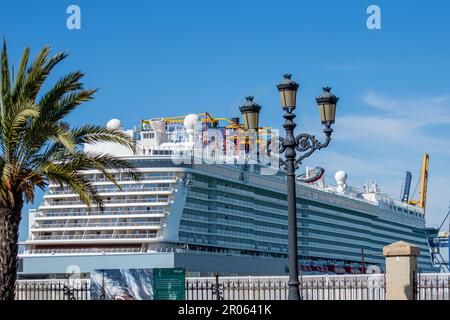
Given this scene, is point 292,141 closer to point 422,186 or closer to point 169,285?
point 169,285

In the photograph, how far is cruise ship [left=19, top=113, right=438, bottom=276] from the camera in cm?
6819

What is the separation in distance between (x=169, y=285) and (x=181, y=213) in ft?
149

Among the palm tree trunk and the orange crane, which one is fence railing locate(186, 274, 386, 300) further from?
the orange crane

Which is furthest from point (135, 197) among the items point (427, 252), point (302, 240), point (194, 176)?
point (427, 252)

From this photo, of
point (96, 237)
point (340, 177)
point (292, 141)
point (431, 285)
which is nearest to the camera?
point (292, 141)

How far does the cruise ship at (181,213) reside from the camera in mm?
68188

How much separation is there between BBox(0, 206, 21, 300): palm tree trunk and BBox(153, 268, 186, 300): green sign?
390 centimetres

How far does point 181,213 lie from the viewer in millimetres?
71125

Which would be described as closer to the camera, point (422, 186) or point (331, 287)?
point (331, 287)

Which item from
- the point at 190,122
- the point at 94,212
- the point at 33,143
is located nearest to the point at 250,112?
the point at 33,143

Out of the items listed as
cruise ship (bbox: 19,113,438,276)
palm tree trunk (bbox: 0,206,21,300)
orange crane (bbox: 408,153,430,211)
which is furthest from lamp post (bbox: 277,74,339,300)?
orange crane (bbox: 408,153,430,211)

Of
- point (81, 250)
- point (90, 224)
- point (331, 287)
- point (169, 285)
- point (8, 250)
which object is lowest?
point (331, 287)

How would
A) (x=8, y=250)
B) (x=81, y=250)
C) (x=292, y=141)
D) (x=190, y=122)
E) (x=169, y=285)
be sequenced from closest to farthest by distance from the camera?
(x=292, y=141) < (x=8, y=250) < (x=169, y=285) < (x=81, y=250) < (x=190, y=122)

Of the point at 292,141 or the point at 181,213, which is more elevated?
the point at 181,213
